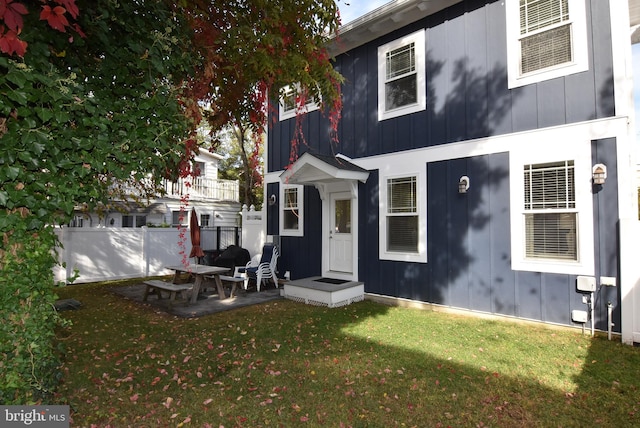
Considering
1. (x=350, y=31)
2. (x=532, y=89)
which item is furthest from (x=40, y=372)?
(x=350, y=31)

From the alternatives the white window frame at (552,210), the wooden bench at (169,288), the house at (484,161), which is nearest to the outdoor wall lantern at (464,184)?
the house at (484,161)

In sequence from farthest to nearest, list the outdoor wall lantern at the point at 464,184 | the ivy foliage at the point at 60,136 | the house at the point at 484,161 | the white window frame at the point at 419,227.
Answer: the white window frame at the point at 419,227 → the outdoor wall lantern at the point at 464,184 → the house at the point at 484,161 → the ivy foliage at the point at 60,136

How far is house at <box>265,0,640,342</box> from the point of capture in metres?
4.80

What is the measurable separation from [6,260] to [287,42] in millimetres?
3216

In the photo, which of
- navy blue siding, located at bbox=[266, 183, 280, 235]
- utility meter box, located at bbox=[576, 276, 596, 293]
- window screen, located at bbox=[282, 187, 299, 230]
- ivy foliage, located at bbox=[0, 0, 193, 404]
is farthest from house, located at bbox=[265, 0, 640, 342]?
ivy foliage, located at bbox=[0, 0, 193, 404]

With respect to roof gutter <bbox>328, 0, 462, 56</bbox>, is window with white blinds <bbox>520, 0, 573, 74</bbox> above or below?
below

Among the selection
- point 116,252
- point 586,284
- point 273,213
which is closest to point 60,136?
point 586,284

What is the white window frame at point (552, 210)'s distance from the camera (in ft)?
16.0

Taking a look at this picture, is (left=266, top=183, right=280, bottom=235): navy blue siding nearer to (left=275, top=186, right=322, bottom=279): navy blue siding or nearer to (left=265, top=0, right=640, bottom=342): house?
(left=275, top=186, right=322, bottom=279): navy blue siding

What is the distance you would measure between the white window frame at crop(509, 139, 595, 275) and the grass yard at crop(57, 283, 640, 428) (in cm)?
94

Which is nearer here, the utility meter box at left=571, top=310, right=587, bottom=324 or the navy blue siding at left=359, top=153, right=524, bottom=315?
the utility meter box at left=571, top=310, right=587, bottom=324

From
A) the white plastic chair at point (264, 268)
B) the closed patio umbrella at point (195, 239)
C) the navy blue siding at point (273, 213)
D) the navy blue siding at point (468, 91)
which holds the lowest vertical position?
the white plastic chair at point (264, 268)

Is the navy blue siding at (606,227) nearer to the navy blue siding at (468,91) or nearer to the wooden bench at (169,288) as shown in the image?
the navy blue siding at (468,91)

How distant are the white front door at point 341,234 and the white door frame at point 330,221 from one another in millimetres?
69
